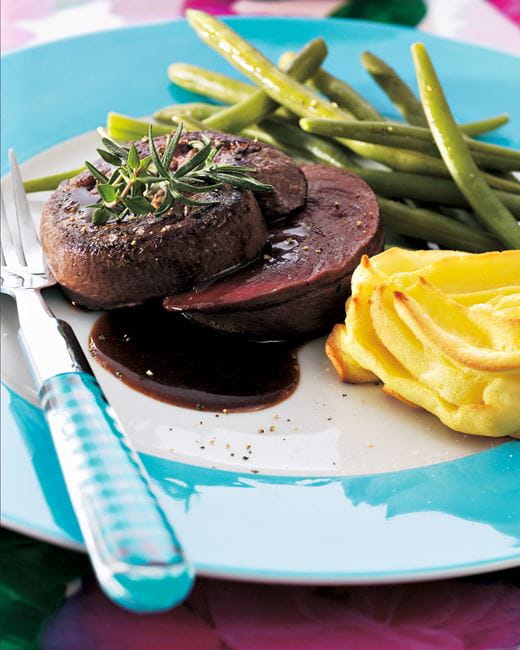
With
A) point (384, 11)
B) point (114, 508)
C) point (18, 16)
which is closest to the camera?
point (114, 508)

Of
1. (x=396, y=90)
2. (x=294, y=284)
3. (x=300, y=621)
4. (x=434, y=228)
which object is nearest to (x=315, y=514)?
(x=300, y=621)

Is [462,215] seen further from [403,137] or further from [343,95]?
[343,95]

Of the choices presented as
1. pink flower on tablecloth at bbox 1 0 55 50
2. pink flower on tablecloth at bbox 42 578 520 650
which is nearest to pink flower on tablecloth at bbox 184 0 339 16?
pink flower on tablecloth at bbox 1 0 55 50

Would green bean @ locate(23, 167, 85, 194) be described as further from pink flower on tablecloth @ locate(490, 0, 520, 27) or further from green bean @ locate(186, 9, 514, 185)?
pink flower on tablecloth @ locate(490, 0, 520, 27)

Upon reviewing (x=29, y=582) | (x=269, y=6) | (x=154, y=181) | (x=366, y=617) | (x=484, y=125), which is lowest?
(x=366, y=617)

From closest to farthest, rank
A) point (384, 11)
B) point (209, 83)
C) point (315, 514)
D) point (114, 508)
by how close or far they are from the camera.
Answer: point (114, 508), point (315, 514), point (209, 83), point (384, 11)
